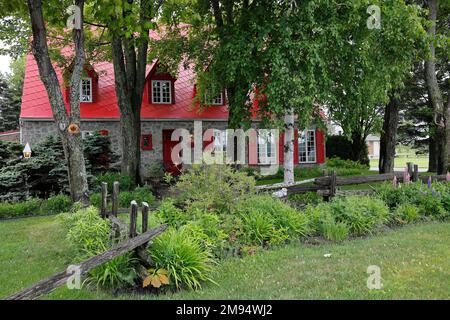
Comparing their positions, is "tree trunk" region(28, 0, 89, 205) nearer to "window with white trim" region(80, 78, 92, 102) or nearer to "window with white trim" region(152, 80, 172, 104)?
"window with white trim" region(80, 78, 92, 102)

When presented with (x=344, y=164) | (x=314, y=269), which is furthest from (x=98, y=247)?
(x=344, y=164)

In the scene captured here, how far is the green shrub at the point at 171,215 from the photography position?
23.6 ft

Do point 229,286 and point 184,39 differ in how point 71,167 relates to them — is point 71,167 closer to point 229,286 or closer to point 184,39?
point 229,286

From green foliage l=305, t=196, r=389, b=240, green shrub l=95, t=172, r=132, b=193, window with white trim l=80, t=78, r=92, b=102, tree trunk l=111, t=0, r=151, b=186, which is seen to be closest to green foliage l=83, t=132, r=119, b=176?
tree trunk l=111, t=0, r=151, b=186

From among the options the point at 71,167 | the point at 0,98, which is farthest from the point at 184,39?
the point at 0,98

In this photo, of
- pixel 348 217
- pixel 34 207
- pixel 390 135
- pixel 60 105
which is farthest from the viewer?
pixel 390 135

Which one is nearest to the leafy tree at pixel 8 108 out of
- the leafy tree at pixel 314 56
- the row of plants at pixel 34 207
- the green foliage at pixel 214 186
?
the row of plants at pixel 34 207

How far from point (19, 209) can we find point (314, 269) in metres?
9.40

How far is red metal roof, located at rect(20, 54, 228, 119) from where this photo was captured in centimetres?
1956

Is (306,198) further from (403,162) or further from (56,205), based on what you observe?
(403,162)

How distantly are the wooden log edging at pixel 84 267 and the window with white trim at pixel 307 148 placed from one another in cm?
2008

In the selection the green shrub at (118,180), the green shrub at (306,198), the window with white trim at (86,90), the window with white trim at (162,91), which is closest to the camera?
the green shrub at (306,198)

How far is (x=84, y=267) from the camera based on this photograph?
4.48m

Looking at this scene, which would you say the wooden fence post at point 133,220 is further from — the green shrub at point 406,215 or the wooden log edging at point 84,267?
the green shrub at point 406,215
